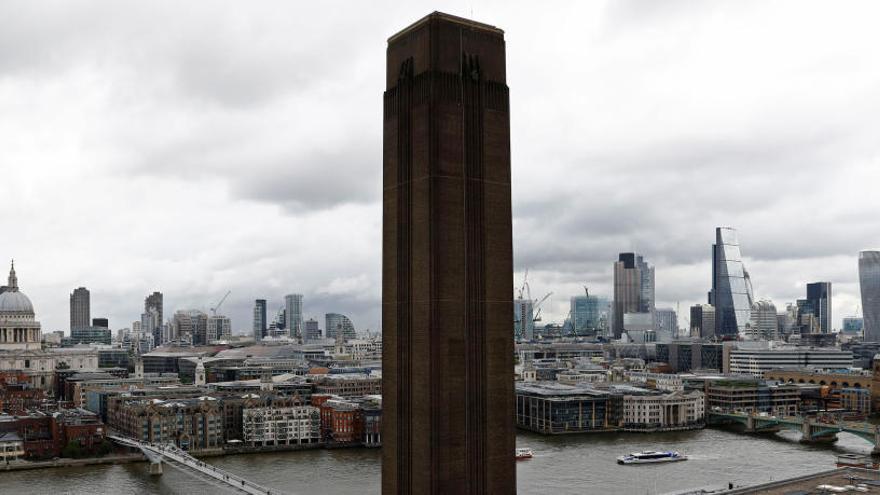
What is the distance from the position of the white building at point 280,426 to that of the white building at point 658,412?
99.3 ft

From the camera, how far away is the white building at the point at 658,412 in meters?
84.8

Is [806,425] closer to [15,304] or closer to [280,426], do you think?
[280,426]

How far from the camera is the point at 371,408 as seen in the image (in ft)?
241

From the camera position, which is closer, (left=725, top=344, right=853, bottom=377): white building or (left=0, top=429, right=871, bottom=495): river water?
(left=0, top=429, right=871, bottom=495): river water

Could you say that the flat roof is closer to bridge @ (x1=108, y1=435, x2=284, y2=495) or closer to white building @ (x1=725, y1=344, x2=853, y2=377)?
bridge @ (x1=108, y1=435, x2=284, y2=495)

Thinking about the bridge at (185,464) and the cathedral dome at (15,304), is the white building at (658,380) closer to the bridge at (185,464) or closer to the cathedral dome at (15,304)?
the bridge at (185,464)

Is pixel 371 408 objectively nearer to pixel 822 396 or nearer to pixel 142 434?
pixel 142 434

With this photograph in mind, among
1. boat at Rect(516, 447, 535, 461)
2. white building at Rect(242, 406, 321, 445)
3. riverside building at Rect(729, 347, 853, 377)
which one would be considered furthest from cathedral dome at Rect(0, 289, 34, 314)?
riverside building at Rect(729, 347, 853, 377)

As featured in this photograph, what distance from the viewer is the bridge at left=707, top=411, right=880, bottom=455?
2820 inches

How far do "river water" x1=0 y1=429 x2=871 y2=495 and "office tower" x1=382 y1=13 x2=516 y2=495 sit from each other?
70.6 feet

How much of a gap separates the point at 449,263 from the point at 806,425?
58.3 metres

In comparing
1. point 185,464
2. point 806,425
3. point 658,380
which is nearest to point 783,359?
point 658,380

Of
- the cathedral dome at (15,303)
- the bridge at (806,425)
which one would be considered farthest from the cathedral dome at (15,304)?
the bridge at (806,425)

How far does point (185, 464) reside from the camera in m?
55.6
